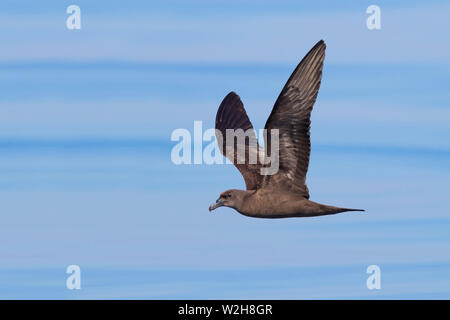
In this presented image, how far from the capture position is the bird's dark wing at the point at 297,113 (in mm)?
18766

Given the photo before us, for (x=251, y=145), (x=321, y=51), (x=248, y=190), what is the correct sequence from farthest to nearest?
(x=251, y=145) → (x=248, y=190) → (x=321, y=51)

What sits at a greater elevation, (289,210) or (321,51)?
(321,51)

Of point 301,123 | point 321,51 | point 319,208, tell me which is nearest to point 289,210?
point 319,208

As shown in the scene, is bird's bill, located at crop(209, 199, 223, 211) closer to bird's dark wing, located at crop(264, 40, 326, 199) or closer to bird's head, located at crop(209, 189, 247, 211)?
bird's head, located at crop(209, 189, 247, 211)

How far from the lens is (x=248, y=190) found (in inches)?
800

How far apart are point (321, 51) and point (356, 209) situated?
10.5 ft

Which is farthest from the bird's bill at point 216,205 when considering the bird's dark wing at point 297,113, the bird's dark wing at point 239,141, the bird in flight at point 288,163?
the bird's dark wing at point 297,113

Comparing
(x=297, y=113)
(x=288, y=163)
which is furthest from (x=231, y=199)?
(x=297, y=113)

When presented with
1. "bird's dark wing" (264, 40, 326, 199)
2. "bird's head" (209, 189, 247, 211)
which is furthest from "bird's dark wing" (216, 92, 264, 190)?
"bird's dark wing" (264, 40, 326, 199)

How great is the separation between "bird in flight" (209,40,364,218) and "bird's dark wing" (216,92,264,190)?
0.03 metres

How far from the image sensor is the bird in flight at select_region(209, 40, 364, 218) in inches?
741

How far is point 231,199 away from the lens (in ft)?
66.4

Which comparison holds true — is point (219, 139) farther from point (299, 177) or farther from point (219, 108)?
point (299, 177)

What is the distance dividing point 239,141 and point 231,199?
78.1 inches
